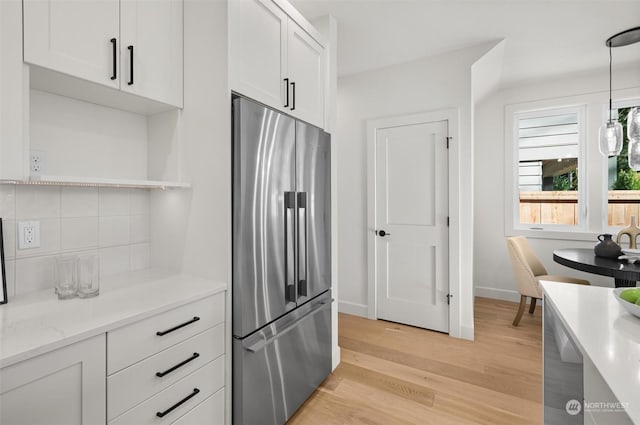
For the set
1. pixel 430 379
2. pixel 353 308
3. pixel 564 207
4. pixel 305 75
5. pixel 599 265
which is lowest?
pixel 430 379

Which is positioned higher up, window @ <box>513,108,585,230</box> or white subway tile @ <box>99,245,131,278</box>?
window @ <box>513,108,585,230</box>

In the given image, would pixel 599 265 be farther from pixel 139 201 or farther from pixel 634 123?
pixel 139 201

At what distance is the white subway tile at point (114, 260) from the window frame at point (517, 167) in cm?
406

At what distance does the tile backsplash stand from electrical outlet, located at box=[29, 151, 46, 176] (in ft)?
0.24

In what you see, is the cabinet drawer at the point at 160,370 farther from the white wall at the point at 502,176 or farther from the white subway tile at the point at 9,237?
the white wall at the point at 502,176

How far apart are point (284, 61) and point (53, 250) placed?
4.98 feet

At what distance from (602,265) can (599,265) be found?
19 mm

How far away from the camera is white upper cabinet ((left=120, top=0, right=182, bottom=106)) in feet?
4.50

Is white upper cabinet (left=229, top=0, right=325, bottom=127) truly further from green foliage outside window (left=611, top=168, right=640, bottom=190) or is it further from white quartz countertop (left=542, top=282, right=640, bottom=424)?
green foliage outside window (left=611, top=168, right=640, bottom=190)

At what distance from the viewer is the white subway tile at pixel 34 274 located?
133cm

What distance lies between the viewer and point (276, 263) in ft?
5.49

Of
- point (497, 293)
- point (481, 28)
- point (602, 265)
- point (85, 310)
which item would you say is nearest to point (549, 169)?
point (497, 293)

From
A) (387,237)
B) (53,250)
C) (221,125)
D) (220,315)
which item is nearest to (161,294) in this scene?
(220,315)

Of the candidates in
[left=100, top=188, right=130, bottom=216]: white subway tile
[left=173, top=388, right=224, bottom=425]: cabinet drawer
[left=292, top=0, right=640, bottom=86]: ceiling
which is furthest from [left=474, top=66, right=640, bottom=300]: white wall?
[left=100, top=188, right=130, bottom=216]: white subway tile
